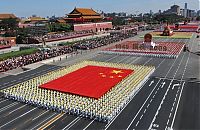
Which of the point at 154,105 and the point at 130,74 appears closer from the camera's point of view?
the point at 154,105

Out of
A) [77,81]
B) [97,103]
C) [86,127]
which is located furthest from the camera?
[77,81]

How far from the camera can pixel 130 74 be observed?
1140 inches

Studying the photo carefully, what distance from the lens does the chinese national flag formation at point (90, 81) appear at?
77.4 feet

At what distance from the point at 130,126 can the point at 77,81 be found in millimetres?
11161

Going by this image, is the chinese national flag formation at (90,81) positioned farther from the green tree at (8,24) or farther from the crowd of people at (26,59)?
the green tree at (8,24)

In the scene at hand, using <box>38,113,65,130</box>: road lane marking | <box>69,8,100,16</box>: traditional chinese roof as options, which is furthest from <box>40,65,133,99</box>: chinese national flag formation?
<box>69,8,100,16</box>: traditional chinese roof

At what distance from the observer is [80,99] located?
21.5 m

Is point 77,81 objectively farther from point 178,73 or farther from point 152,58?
point 152,58

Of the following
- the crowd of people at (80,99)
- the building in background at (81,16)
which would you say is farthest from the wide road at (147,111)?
the building in background at (81,16)

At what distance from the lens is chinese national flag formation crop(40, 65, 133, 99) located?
929 inches

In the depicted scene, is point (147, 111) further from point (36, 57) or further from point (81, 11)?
point (81, 11)

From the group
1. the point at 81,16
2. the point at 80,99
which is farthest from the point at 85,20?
the point at 80,99

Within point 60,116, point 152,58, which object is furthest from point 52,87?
point 152,58

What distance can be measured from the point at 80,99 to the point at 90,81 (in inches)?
228
